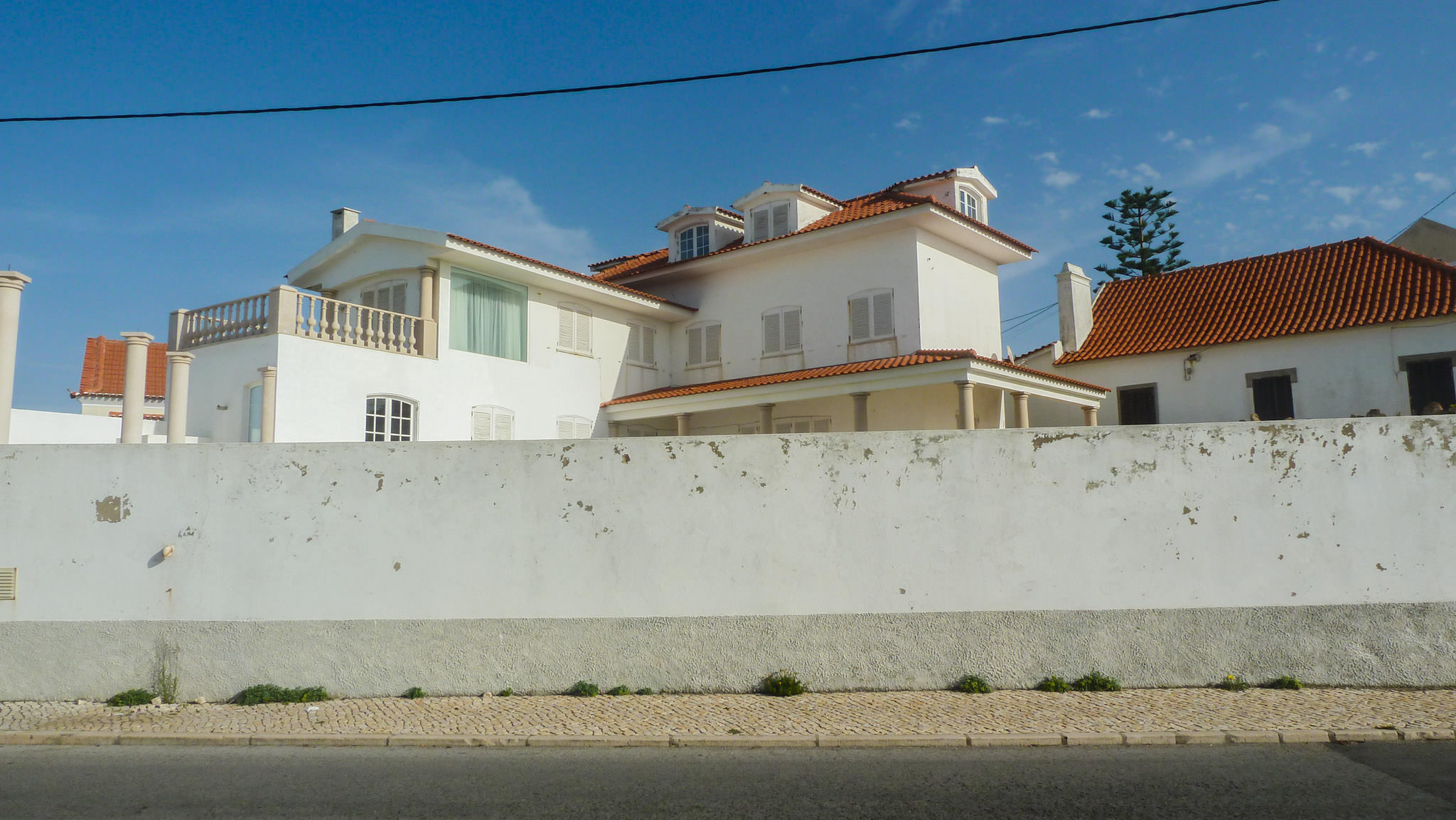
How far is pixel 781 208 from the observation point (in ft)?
73.7

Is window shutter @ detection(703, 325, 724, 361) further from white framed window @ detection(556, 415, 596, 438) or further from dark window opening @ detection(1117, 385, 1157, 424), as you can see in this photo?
dark window opening @ detection(1117, 385, 1157, 424)

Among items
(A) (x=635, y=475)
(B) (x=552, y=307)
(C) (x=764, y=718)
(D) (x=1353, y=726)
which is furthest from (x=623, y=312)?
(D) (x=1353, y=726)

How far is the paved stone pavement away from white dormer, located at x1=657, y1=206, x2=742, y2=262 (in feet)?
55.6

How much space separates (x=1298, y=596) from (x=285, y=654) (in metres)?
9.39

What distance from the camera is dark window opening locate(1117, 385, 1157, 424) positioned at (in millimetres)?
23188

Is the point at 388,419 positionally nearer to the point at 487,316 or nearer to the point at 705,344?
the point at 487,316

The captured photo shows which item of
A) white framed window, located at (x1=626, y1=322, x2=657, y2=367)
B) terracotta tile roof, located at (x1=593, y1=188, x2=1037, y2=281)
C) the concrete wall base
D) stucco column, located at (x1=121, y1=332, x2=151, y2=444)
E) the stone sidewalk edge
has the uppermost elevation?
terracotta tile roof, located at (x1=593, y1=188, x2=1037, y2=281)

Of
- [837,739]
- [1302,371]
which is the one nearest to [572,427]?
[837,739]

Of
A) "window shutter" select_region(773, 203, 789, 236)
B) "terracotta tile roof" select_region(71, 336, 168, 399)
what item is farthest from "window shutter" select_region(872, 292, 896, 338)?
"terracotta tile roof" select_region(71, 336, 168, 399)

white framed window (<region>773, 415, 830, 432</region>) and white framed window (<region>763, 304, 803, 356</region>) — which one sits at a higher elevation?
white framed window (<region>763, 304, 803, 356</region>)

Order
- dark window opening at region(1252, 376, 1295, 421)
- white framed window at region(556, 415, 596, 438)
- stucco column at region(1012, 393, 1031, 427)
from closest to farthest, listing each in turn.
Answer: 1. stucco column at region(1012, 393, 1031, 427)
2. white framed window at region(556, 415, 596, 438)
3. dark window opening at region(1252, 376, 1295, 421)

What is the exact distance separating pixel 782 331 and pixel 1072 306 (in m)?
8.54

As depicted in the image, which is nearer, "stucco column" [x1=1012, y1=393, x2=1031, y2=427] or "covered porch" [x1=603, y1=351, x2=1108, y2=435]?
"covered porch" [x1=603, y1=351, x2=1108, y2=435]

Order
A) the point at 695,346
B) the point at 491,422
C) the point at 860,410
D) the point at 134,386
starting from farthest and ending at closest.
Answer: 1. the point at 695,346
2. the point at 491,422
3. the point at 860,410
4. the point at 134,386
